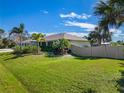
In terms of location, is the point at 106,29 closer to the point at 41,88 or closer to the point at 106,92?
the point at 106,92

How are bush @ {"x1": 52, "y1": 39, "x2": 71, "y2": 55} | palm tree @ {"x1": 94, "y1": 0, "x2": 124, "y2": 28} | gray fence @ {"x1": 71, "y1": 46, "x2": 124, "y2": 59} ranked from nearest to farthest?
palm tree @ {"x1": 94, "y1": 0, "x2": 124, "y2": 28}
gray fence @ {"x1": 71, "y1": 46, "x2": 124, "y2": 59}
bush @ {"x1": 52, "y1": 39, "x2": 71, "y2": 55}

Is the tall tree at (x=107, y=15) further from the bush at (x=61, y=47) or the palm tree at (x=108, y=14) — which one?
the bush at (x=61, y=47)

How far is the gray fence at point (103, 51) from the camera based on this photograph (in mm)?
27292

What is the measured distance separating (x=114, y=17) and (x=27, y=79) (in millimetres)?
7276

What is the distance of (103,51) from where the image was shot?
1195 inches

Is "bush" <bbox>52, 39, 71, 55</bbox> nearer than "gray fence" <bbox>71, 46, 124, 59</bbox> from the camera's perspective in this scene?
No

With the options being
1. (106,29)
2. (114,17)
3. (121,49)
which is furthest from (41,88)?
(121,49)

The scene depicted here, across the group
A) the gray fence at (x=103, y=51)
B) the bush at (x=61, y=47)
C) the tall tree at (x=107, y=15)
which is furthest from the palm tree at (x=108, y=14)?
the bush at (x=61, y=47)

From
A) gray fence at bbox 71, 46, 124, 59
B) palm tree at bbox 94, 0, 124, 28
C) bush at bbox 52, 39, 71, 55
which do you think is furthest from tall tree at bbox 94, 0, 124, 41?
bush at bbox 52, 39, 71, 55

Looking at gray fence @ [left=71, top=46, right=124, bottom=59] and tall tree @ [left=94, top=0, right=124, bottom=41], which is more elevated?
tall tree @ [left=94, top=0, right=124, bottom=41]

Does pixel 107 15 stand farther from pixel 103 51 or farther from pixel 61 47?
pixel 61 47

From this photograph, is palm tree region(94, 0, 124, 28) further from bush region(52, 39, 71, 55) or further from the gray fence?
bush region(52, 39, 71, 55)

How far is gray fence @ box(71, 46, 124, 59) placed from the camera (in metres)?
27.3

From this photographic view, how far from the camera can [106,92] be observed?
1062cm
